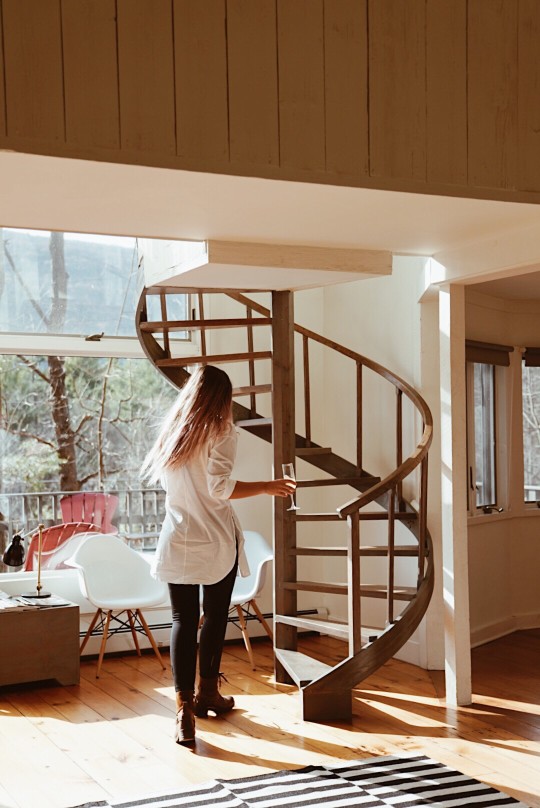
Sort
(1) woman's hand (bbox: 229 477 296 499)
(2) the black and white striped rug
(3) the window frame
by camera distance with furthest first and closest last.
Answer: (3) the window frame < (1) woman's hand (bbox: 229 477 296 499) < (2) the black and white striped rug

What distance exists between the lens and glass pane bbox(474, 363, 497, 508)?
7266 mm

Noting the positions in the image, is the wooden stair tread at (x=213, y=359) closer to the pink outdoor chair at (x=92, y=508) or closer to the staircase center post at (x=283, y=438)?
the staircase center post at (x=283, y=438)

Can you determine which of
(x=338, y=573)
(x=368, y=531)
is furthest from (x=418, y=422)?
(x=338, y=573)

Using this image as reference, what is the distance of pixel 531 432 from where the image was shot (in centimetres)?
764

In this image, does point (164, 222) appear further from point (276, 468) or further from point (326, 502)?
point (326, 502)

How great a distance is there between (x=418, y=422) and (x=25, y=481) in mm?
2647

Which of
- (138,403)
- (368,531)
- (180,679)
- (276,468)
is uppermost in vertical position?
(138,403)

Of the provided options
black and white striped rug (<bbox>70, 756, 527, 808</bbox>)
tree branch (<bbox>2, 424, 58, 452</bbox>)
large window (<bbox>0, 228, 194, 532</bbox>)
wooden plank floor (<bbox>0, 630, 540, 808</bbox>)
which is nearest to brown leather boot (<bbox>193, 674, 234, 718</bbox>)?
wooden plank floor (<bbox>0, 630, 540, 808</bbox>)

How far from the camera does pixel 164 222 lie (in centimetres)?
415

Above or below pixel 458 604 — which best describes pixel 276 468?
above

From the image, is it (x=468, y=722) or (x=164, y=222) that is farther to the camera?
(x=468, y=722)

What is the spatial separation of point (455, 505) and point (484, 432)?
89.1 inches

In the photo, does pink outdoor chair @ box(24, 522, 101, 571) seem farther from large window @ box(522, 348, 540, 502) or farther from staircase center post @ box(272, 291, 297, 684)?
large window @ box(522, 348, 540, 502)

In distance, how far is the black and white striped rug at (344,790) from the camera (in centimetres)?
372
